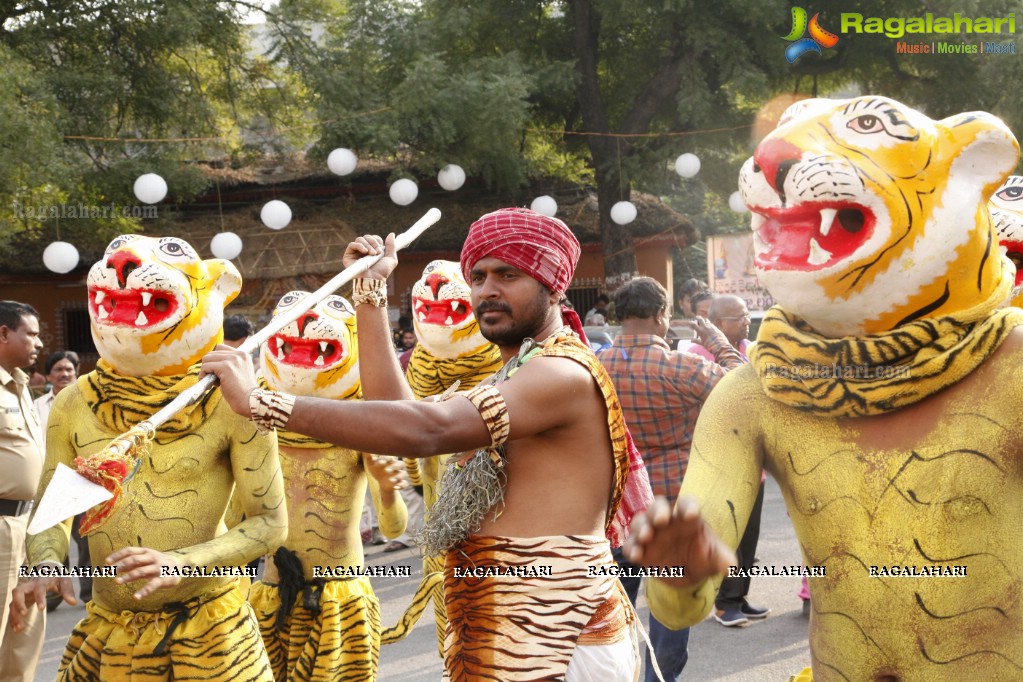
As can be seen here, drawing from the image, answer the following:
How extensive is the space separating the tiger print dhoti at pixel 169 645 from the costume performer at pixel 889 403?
2.03 meters

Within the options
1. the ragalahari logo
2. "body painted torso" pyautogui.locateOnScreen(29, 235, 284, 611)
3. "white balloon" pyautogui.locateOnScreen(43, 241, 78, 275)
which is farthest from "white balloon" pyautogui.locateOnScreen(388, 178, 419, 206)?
"body painted torso" pyautogui.locateOnScreen(29, 235, 284, 611)

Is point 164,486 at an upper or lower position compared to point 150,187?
lower

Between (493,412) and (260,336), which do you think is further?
(260,336)

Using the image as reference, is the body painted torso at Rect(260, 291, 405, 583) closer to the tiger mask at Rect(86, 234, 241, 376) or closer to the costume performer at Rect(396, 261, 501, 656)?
the tiger mask at Rect(86, 234, 241, 376)

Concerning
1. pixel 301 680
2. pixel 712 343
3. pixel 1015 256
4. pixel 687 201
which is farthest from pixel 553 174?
pixel 1015 256

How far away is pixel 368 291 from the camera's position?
3.26 meters

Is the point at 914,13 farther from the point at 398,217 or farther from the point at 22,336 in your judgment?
the point at 22,336

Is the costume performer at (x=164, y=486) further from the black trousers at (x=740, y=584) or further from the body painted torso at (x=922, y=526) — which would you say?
the black trousers at (x=740, y=584)

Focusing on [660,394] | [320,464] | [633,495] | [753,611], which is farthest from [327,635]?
[753,611]

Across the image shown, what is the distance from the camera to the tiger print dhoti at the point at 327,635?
16.3 ft

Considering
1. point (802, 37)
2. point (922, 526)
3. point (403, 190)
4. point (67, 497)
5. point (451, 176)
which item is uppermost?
point (802, 37)

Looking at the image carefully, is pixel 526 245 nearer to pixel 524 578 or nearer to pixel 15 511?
pixel 524 578

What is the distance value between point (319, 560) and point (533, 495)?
8.36 ft

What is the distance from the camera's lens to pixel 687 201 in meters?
25.8
